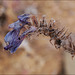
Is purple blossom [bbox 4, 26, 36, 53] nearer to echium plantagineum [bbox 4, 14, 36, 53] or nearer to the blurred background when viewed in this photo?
echium plantagineum [bbox 4, 14, 36, 53]

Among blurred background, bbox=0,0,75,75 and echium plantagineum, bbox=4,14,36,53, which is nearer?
echium plantagineum, bbox=4,14,36,53

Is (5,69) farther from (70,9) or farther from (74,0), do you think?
(74,0)

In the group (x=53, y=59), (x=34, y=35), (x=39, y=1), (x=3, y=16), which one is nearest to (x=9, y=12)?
(x=3, y=16)

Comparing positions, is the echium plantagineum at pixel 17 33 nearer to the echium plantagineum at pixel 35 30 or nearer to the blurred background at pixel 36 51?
the echium plantagineum at pixel 35 30

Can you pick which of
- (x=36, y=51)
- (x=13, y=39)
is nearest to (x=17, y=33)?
(x=13, y=39)

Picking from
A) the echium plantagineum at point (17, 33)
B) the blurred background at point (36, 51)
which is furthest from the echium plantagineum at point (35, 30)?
the blurred background at point (36, 51)

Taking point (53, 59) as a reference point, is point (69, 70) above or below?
below

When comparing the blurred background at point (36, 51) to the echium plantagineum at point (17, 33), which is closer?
the echium plantagineum at point (17, 33)

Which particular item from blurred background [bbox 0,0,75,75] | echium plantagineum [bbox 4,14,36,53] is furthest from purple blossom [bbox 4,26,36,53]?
blurred background [bbox 0,0,75,75]

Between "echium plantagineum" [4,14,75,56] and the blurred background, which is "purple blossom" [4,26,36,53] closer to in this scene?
"echium plantagineum" [4,14,75,56]
